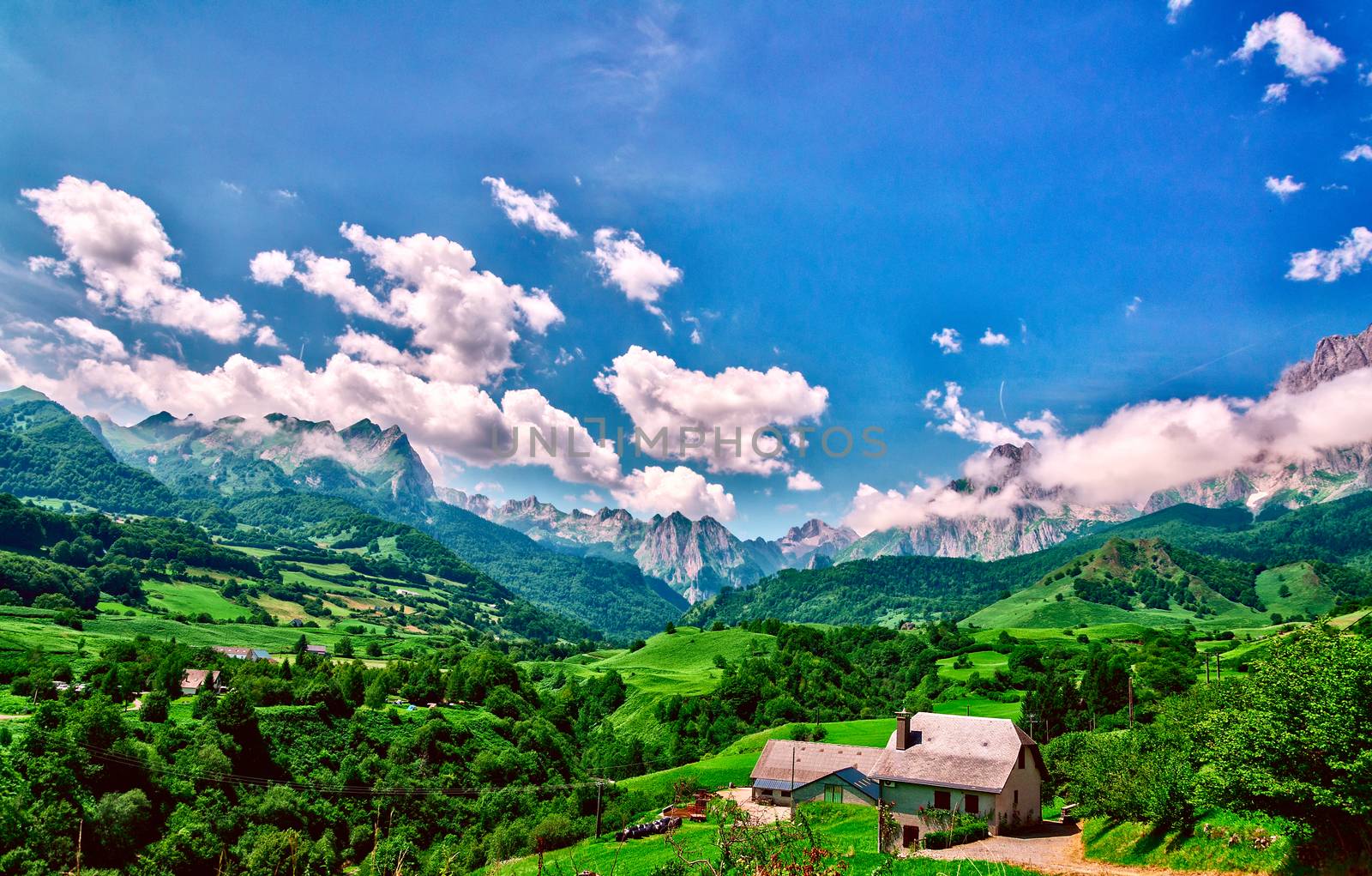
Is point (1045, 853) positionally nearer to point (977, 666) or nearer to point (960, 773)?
point (960, 773)

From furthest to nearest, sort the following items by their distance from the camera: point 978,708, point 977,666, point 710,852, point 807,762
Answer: point 977,666, point 978,708, point 807,762, point 710,852

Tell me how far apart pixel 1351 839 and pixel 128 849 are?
72.6m

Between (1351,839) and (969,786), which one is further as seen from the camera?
(969,786)

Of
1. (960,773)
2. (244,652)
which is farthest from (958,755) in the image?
(244,652)

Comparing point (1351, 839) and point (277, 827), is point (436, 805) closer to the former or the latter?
point (277, 827)

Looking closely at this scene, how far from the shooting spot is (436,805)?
79.2 m

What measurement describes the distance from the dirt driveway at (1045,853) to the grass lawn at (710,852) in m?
2.41

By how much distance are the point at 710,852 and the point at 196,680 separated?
97955 mm

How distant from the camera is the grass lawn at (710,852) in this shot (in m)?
30.0

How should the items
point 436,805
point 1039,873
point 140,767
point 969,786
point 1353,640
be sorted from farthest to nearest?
point 436,805 → point 140,767 → point 969,786 → point 1039,873 → point 1353,640

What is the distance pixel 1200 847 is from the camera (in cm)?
3020

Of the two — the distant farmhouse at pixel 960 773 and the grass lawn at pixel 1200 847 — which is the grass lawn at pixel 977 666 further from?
the grass lawn at pixel 1200 847

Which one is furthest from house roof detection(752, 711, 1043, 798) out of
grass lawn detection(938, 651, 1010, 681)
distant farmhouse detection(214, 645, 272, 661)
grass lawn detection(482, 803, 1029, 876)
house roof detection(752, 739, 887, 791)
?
distant farmhouse detection(214, 645, 272, 661)

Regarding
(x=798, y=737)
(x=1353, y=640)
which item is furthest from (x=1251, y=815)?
(x=798, y=737)
